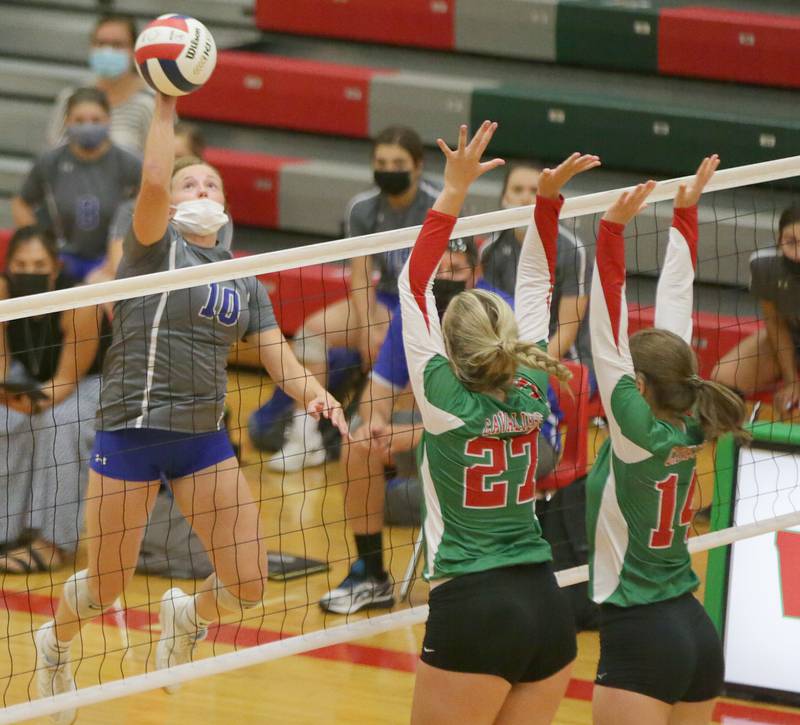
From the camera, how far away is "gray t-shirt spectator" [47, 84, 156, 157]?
363 inches

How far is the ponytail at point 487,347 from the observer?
12.9 ft

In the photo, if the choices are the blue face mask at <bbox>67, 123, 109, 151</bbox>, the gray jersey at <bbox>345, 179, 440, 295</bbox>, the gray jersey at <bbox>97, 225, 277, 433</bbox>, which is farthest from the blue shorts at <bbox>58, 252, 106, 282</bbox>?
the gray jersey at <bbox>97, 225, 277, 433</bbox>

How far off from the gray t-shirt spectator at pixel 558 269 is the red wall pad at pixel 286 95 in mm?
3446

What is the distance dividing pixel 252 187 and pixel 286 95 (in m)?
0.75

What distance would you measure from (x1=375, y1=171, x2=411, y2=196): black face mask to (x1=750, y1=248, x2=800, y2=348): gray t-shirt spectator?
174 centimetres

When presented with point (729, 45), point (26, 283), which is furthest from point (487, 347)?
point (729, 45)

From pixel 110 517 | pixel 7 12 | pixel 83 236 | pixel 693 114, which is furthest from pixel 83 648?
pixel 7 12

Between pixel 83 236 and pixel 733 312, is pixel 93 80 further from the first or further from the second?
pixel 733 312

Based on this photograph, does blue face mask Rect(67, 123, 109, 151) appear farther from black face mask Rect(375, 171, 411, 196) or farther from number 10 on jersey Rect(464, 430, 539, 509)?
number 10 on jersey Rect(464, 430, 539, 509)

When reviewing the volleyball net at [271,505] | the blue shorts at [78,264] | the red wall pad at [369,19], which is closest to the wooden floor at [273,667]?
the volleyball net at [271,505]

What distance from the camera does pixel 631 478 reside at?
167 inches

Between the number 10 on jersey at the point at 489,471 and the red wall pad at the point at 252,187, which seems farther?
the red wall pad at the point at 252,187

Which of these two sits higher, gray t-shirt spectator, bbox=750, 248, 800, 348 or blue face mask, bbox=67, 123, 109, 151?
blue face mask, bbox=67, 123, 109, 151

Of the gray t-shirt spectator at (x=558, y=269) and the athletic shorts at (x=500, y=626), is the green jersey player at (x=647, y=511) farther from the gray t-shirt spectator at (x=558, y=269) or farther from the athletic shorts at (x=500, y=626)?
the gray t-shirt spectator at (x=558, y=269)
